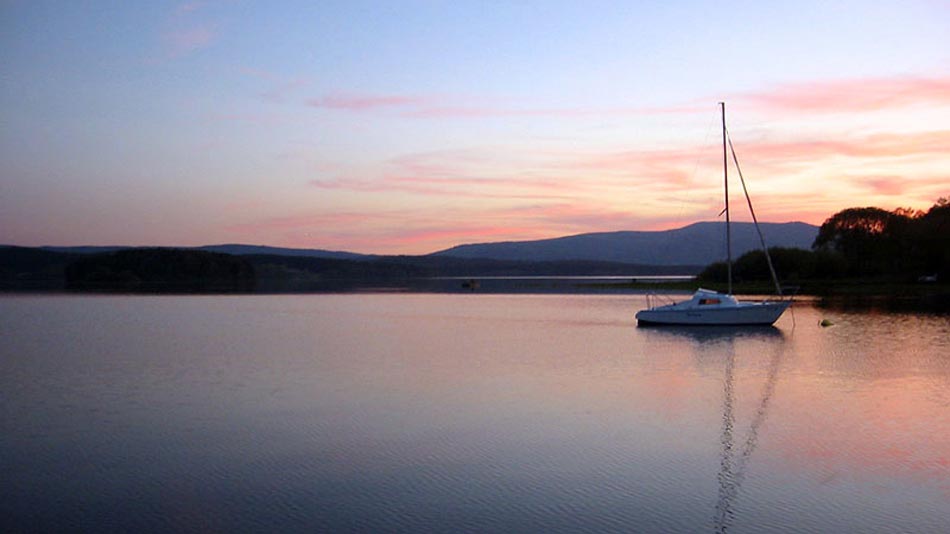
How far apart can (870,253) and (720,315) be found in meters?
48.7

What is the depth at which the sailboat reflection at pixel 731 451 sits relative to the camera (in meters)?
8.55

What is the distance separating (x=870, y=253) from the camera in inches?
2899

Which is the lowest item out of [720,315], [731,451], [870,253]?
[731,451]

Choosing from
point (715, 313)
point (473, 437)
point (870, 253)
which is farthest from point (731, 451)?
point (870, 253)

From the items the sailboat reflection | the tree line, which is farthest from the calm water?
the tree line

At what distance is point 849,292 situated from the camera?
62.5 metres

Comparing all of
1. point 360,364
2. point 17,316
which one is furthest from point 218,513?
point 17,316

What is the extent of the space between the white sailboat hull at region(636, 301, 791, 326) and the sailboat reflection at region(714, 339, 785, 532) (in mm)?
14376

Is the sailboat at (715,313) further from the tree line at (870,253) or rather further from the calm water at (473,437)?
the tree line at (870,253)

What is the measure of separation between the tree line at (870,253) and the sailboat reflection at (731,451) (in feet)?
184

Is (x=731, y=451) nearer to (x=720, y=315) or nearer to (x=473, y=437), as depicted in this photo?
(x=473, y=437)

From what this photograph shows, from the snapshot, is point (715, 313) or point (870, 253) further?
point (870, 253)

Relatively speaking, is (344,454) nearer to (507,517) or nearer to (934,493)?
(507,517)

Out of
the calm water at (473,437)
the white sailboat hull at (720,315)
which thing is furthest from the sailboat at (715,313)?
the calm water at (473,437)
